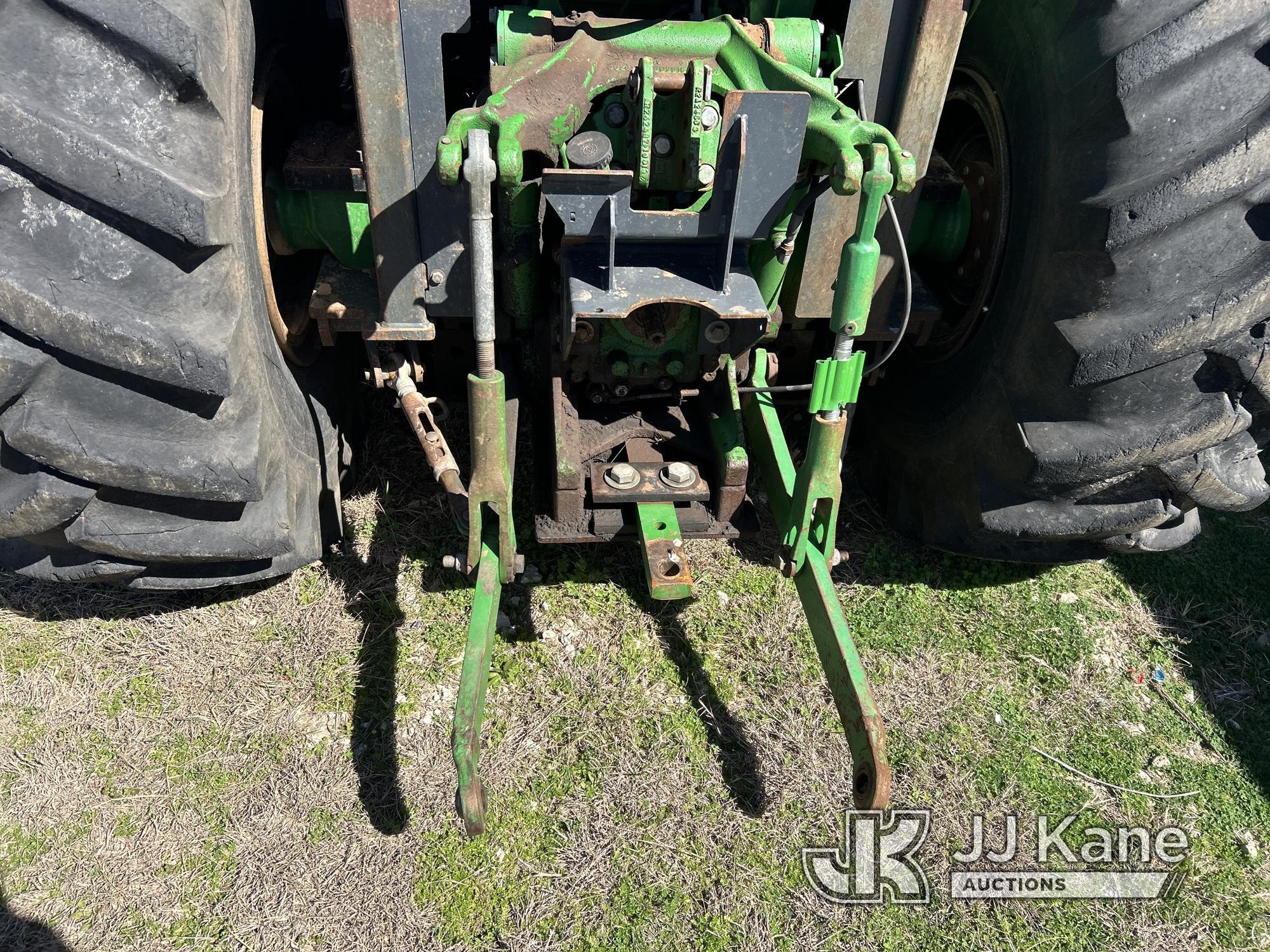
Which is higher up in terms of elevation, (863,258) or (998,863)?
(863,258)

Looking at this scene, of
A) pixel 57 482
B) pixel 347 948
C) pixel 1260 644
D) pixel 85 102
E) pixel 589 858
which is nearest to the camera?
pixel 85 102

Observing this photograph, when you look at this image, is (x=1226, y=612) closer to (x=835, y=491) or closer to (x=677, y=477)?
(x=835, y=491)

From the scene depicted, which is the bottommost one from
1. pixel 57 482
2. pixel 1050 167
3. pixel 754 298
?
pixel 57 482

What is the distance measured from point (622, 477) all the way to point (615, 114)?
3.10 feet

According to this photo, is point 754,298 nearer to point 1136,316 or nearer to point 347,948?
point 1136,316

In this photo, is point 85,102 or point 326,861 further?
point 326,861

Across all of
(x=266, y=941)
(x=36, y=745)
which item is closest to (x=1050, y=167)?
(x=266, y=941)

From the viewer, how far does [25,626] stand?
271 centimetres

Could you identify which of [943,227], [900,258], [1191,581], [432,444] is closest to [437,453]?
[432,444]

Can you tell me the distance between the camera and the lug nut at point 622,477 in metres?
2.53

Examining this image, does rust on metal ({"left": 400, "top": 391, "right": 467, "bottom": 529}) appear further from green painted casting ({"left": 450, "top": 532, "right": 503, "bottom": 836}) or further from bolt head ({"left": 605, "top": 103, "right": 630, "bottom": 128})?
bolt head ({"left": 605, "top": 103, "right": 630, "bottom": 128})

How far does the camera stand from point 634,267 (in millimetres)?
2217

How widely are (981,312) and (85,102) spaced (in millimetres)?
2213

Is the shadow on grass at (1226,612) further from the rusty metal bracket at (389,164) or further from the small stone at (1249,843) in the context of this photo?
the rusty metal bracket at (389,164)
